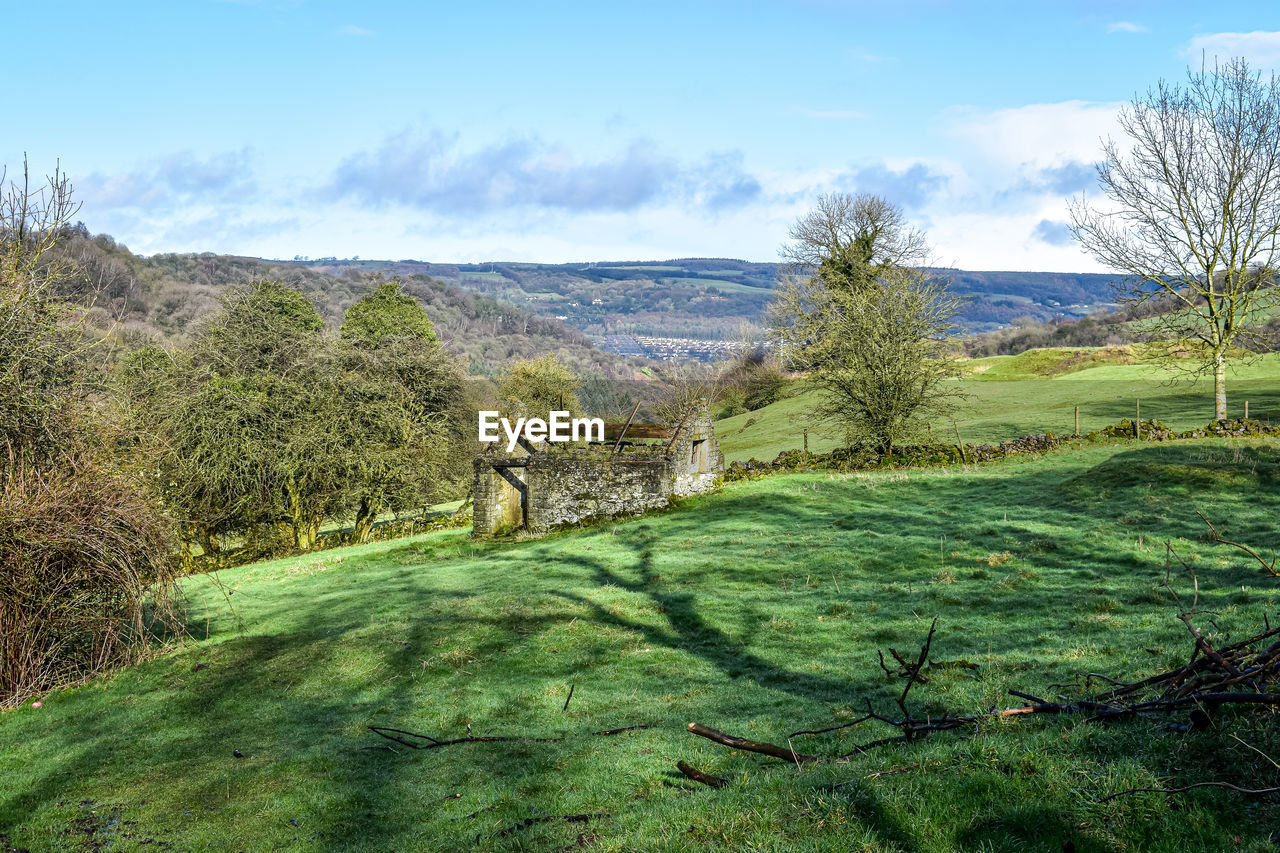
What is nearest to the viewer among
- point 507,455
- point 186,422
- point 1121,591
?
point 1121,591

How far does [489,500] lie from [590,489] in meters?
3.30

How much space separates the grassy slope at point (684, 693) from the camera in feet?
18.0

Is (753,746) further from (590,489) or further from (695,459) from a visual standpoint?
(695,459)

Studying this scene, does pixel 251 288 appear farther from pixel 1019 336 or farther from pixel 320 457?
pixel 1019 336

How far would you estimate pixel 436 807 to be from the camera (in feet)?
25.4

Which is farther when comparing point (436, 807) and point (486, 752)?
point (486, 752)

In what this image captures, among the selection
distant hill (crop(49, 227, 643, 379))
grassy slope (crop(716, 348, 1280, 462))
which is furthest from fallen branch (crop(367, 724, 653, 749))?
distant hill (crop(49, 227, 643, 379))

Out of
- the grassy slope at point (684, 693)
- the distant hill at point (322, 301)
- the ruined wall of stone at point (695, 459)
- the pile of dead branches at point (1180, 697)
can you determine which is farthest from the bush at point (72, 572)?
the distant hill at point (322, 301)

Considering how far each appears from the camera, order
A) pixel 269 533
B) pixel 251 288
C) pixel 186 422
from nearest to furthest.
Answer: pixel 186 422
pixel 269 533
pixel 251 288

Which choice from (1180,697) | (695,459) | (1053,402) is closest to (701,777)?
(1180,697)

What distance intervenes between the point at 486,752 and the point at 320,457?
23.2 m

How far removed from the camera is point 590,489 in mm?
26594

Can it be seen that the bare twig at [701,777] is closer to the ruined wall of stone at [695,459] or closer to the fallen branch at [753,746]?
the fallen branch at [753,746]

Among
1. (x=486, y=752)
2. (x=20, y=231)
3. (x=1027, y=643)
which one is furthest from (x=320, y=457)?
(x=1027, y=643)
